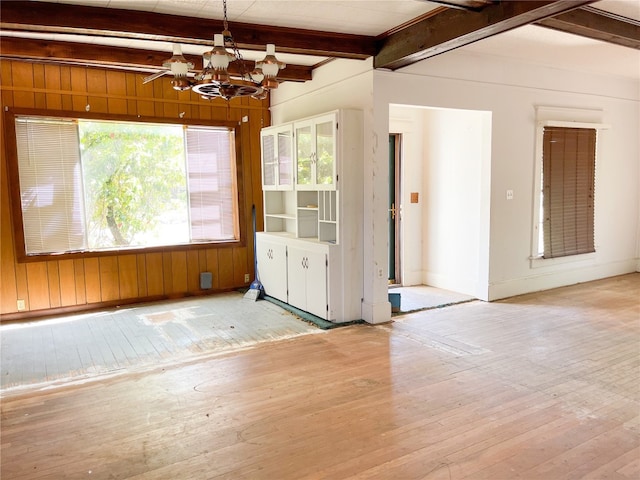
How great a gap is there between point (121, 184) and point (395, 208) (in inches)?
141

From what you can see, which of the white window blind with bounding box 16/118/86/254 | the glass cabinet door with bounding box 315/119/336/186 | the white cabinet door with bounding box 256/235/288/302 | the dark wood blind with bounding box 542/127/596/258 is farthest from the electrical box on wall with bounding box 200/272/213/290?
the dark wood blind with bounding box 542/127/596/258

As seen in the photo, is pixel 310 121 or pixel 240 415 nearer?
pixel 240 415

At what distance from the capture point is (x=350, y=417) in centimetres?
294

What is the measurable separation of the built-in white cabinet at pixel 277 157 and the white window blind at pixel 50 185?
2198 mm

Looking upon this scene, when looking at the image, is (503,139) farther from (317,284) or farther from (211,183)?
(211,183)

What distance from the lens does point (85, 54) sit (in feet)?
15.8

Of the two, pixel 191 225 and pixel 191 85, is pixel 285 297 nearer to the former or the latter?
pixel 191 225

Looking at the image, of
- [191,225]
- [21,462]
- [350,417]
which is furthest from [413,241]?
[21,462]

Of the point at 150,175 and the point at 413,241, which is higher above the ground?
the point at 150,175

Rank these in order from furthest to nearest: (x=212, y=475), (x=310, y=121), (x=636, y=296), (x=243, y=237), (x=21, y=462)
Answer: (x=243, y=237), (x=636, y=296), (x=310, y=121), (x=21, y=462), (x=212, y=475)

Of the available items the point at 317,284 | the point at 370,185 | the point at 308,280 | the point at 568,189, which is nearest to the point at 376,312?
the point at 317,284

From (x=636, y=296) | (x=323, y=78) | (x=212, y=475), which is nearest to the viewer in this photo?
(x=212, y=475)

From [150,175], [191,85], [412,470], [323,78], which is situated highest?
[323,78]

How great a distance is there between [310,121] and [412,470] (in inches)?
145
